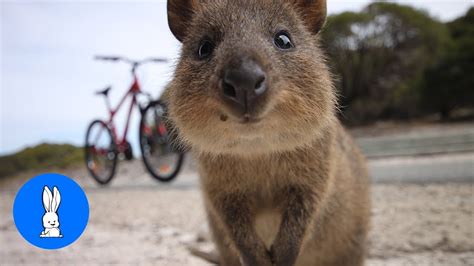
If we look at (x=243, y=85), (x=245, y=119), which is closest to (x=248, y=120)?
(x=245, y=119)

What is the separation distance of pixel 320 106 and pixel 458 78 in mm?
13083

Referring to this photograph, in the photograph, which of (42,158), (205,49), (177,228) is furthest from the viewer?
(177,228)

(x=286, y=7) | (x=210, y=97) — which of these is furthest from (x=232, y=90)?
(x=286, y=7)

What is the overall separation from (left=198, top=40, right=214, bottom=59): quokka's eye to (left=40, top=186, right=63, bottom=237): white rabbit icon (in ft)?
3.43

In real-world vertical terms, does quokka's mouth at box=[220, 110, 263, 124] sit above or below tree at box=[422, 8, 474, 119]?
above

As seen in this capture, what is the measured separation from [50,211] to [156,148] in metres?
1.99

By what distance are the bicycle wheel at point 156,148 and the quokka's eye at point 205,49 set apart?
138 centimetres

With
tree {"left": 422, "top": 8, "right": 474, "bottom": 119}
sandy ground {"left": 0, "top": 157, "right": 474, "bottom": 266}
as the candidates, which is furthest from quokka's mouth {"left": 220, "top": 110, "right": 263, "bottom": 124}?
tree {"left": 422, "top": 8, "right": 474, "bottom": 119}

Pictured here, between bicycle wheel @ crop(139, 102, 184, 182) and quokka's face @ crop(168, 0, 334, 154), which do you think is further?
bicycle wheel @ crop(139, 102, 184, 182)

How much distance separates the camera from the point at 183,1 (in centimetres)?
259

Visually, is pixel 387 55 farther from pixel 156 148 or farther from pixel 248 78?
pixel 248 78

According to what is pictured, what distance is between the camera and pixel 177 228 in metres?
4.67

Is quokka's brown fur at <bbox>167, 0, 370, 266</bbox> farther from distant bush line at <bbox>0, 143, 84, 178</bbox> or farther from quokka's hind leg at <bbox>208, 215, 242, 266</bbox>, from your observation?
distant bush line at <bbox>0, 143, 84, 178</bbox>

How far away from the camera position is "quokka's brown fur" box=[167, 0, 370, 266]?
6.61ft
